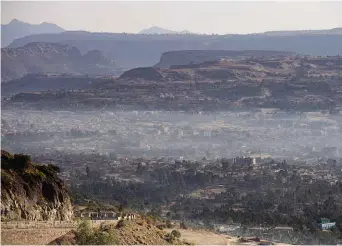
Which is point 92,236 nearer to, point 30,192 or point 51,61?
point 30,192

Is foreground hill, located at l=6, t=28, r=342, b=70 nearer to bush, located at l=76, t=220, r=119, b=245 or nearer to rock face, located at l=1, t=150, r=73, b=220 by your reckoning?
rock face, located at l=1, t=150, r=73, b=220

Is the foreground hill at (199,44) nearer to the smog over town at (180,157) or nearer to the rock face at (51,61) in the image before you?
the rock face at (51,61)

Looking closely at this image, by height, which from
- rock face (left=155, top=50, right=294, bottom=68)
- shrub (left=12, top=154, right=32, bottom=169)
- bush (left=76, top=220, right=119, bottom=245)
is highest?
shrub (left=12, top=154, right=32, bottom=169)

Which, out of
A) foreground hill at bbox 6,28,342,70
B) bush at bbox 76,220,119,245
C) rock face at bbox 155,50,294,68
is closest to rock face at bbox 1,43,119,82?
foreground hill at bbox 6,28,342,70

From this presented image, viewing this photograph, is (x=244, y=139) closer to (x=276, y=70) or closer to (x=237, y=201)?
(x=237, y=201)

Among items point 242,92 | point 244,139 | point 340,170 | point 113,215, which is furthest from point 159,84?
point 113,215

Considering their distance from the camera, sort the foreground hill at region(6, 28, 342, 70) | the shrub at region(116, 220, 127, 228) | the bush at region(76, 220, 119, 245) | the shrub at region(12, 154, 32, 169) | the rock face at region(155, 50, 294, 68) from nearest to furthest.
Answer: the bush at region(76, 220, 119, 245) → the shrub at region(116, 220, 127, 228) → the shrub at region(12, 154, 32, 169) → the rock face at region(155, 50, 294, 68) → the foreground hill at region(6, 28, 342, 70)

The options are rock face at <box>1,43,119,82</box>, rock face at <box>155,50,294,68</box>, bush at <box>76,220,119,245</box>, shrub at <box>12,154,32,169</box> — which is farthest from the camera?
rock face at <box>1,43,119,82</box>
